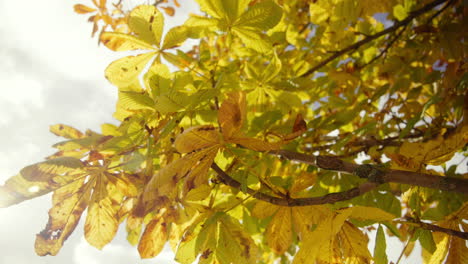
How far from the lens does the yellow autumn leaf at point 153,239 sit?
1.01 meters

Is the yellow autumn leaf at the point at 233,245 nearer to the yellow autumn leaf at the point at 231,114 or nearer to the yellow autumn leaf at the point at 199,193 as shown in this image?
the yellow autumn leaf at the point at 199,193

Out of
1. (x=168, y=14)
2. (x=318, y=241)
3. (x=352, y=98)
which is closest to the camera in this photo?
(x=318, y=241)

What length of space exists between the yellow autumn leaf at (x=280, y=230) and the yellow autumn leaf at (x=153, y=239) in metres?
0.40

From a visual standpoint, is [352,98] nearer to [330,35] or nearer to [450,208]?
[330,35]

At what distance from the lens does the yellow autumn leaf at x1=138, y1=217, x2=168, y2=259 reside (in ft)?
3.33

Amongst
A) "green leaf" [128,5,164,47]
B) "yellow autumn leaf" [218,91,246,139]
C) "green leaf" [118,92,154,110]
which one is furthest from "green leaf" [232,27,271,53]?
"yellow autumn leaf" [218,91,246,139]

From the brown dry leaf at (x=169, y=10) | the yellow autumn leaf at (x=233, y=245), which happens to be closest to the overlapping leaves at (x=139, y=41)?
the yellow autumn leaf at (x=233, y=245)

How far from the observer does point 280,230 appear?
36.6 inches

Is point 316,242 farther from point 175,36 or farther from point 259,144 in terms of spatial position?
point 175,36

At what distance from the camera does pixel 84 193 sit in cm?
96

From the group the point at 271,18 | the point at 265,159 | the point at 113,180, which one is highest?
the point at 271,18

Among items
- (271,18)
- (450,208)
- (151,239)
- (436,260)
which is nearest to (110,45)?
(271,18)

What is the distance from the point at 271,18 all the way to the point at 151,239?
0.92 m

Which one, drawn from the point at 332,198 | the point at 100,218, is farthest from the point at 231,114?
the point at 100,218
